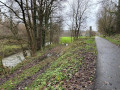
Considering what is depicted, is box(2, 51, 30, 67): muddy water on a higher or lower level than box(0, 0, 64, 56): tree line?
lower

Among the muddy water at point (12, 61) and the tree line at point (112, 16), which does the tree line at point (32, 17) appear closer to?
the muddy water at point (12, 61)

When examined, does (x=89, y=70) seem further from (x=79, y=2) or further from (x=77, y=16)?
(x=79, y=2)

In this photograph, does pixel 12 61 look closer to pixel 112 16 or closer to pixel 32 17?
pixel 32 17

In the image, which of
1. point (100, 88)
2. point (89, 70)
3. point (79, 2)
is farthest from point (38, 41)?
point (79, 2)

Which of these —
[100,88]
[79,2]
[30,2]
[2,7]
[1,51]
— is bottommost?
[100,88]

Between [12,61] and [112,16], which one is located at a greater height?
[112,16]

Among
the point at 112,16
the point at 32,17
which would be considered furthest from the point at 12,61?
the point at 112,16

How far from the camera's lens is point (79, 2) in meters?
20.0

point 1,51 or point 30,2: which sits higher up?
point 30,2

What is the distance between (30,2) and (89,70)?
10428mm

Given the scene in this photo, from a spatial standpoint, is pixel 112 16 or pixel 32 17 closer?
pixel 32 17

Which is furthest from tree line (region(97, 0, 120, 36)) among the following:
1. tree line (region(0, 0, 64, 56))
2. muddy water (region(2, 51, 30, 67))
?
muddy water (region(2, 51, 30, 67))

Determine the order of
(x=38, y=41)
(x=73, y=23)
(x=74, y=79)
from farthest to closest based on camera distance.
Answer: (x=73, y=23) < (x=38, y=41) < (x=74, y=79)

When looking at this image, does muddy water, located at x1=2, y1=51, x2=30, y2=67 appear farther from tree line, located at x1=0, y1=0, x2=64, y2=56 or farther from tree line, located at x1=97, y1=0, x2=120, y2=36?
tree line, located at x1=97, y1=0, x2=120, y2=36
